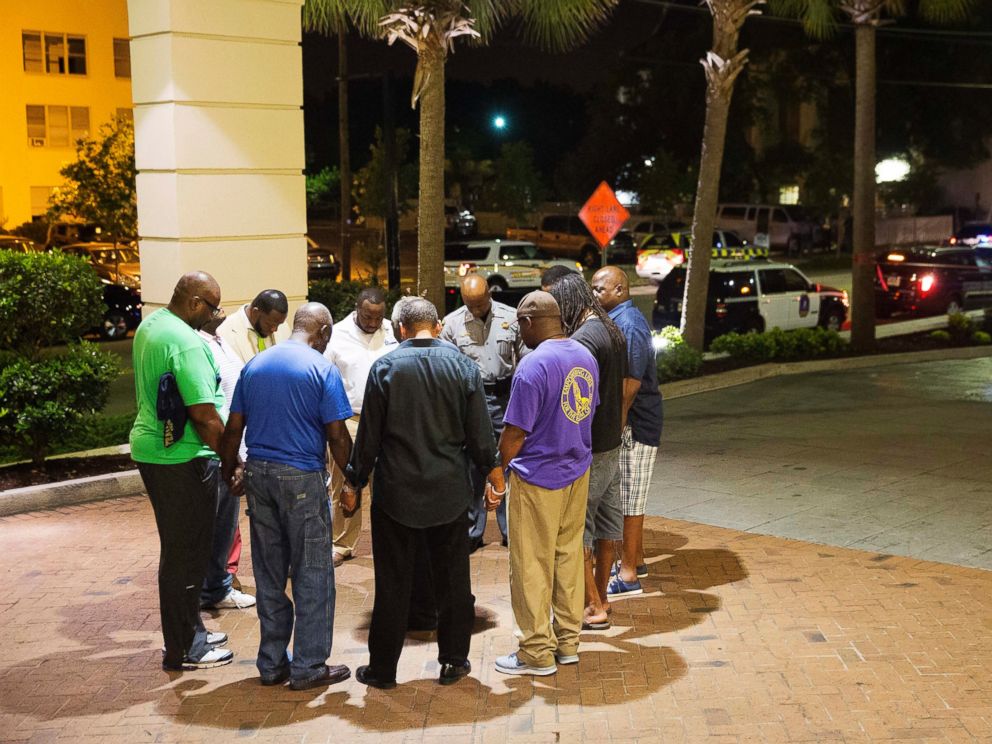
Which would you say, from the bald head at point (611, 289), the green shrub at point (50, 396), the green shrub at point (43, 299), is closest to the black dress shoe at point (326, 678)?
the bald head at point (611, 289)

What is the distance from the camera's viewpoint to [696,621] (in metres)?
6.83

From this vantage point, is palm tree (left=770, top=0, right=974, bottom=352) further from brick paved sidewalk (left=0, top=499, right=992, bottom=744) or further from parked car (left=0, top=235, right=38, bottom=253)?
parked car (left=0, top=235, right=38, bottom=253)

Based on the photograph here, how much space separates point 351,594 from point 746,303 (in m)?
13.5

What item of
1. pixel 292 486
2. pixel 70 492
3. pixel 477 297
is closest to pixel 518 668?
pixel 292 486

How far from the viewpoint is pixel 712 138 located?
54.6ft

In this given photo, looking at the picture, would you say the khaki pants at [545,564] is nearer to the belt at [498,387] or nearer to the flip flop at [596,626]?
the flip flop at [596,626]

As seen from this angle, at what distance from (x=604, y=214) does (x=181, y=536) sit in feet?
39.0

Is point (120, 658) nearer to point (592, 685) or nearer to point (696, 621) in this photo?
point (592, 685)

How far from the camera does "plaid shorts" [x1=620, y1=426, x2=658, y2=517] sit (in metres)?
7.32

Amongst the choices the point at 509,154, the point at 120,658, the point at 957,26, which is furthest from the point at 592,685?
the point at 509,154

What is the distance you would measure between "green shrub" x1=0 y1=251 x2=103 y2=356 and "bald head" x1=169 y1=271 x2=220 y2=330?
166 inches

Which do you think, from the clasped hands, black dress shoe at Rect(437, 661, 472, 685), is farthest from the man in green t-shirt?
the clasped hands

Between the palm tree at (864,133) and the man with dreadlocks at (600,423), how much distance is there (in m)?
13.1

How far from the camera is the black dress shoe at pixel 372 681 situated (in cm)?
589
